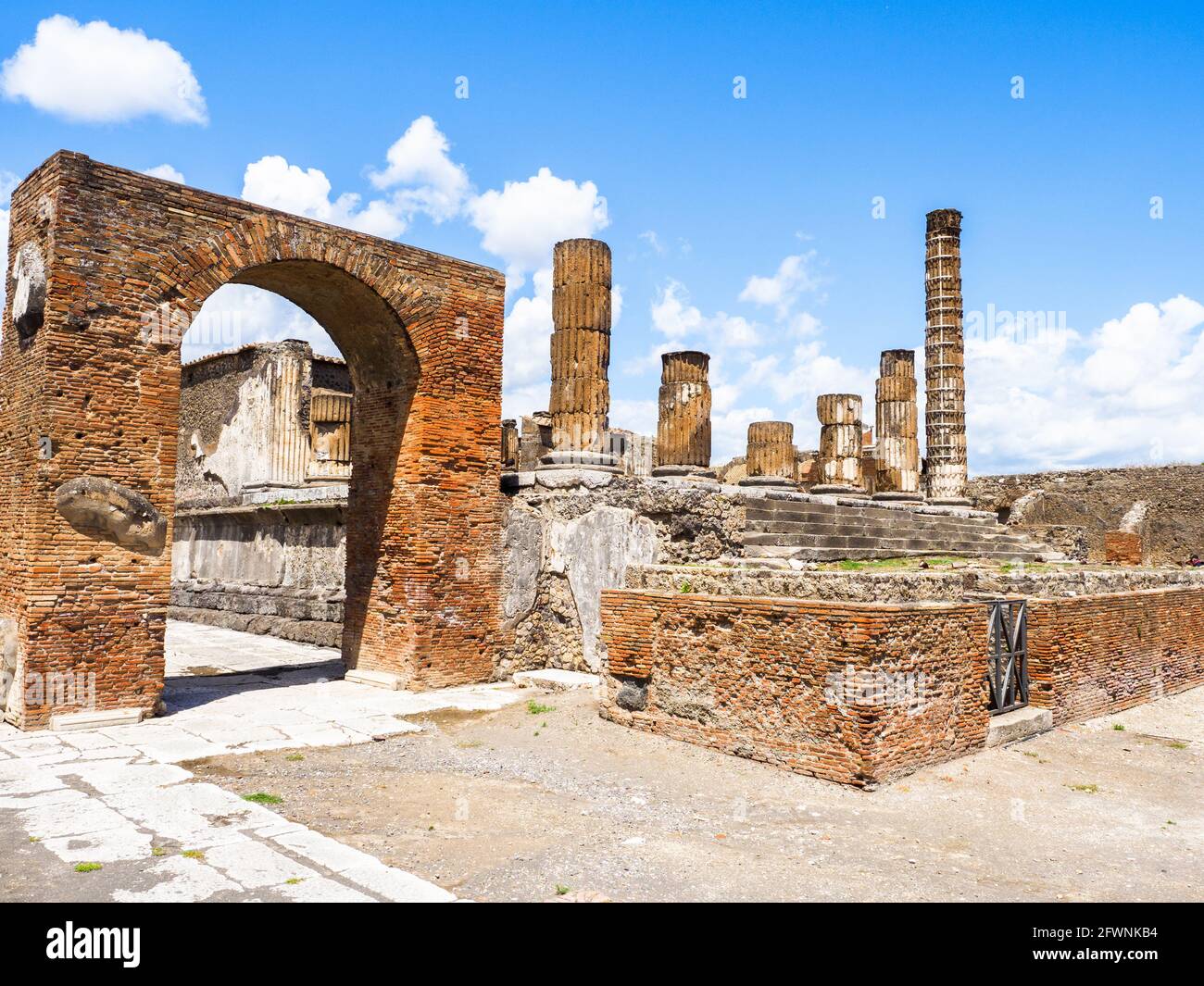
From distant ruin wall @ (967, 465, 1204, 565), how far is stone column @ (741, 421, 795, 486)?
8.55 m

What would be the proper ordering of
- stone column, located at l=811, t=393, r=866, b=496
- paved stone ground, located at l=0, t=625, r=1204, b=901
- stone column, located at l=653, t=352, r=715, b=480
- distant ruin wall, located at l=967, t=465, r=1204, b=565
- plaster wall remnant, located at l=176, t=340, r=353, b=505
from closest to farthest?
paved stone ground, located at l=0, t=625, r=1204, b=901 < stone column, located at l=653, t=352, r=715, b=480 < stone column, located at l=811, t=393, r=866, b=496 < plaster wall remnant, located at l=176, t=340, r=353, b=505 < distant ruin wall, located at l=967, t=465, r=1204, b=565

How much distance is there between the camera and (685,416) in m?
12.9

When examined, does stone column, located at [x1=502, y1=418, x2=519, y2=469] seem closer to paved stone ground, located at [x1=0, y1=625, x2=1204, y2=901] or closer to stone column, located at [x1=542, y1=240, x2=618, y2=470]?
stone column, located at [x1=542, y1=240, x2=618, y2=470]

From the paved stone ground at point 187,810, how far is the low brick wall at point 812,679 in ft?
7.48

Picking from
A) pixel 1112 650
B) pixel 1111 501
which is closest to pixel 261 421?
pixel 1112 650

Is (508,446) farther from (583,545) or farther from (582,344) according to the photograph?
(583,545)

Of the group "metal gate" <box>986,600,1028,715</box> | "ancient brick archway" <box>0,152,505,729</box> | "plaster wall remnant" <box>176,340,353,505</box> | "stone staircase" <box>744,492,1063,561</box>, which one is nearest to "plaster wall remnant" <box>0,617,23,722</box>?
"ancient brick archway" <box>0,152,505,729</box>

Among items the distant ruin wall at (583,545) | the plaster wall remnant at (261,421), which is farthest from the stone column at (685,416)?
the plaster wall remnant at (261,421)

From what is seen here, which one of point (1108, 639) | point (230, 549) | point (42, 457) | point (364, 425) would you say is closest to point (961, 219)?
point (1108, 639)

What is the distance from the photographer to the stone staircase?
32.5 feet

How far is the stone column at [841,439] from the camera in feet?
55.8

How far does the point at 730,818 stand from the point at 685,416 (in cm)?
816
